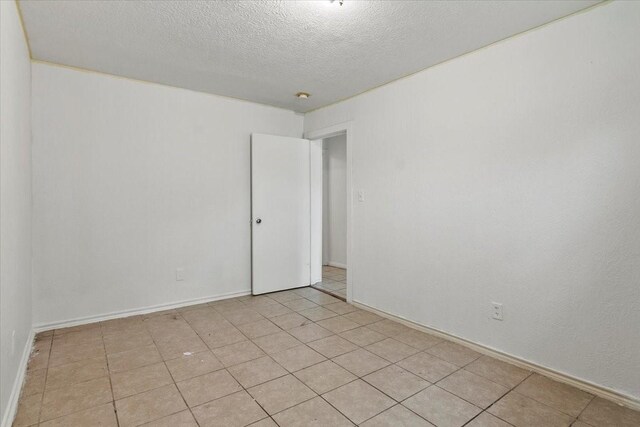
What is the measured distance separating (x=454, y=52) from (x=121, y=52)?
2.61 meters

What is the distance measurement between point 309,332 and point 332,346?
0.33m

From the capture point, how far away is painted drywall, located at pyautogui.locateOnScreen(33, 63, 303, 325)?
2.83m

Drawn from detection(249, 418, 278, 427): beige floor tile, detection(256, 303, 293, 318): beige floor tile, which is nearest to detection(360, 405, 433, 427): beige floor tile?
detection(249, 418, 278, 427): beige floor tile

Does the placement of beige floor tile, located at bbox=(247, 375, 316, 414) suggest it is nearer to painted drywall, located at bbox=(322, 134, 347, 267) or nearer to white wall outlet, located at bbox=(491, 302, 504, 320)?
white wall outlet, located at bbox=(491, 302, 504, 320)

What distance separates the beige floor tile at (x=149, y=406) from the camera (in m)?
1.72

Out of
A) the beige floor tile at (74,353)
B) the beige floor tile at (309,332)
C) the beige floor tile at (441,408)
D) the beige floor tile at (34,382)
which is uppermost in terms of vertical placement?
the beige floor tile at (74,353)

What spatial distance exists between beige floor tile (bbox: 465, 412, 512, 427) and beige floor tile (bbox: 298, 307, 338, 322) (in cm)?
165

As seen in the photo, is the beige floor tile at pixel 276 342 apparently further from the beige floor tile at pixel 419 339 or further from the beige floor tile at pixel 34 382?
the beige floor tile at pixel 34 382

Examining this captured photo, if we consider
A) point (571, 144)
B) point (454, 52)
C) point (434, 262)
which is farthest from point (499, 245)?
point (454, 52)

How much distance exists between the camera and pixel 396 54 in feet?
8.45

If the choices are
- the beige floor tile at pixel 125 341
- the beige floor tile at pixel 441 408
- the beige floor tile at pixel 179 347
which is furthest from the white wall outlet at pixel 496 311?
the beige floor tile at pixel 125 341

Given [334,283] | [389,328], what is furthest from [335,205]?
[389,328]

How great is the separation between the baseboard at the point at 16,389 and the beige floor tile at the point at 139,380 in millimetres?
451

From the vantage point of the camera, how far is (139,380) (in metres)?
2.09
